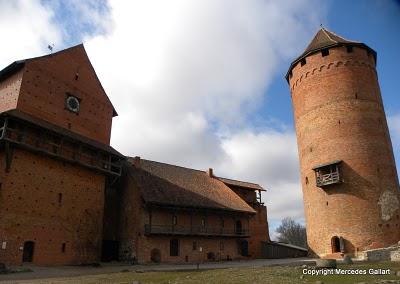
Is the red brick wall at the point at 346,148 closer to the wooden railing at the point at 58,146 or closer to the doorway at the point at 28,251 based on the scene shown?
the wooden railing at the point at 58,146

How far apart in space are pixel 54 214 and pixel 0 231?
407cm

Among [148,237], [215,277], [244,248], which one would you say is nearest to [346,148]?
[244,248]

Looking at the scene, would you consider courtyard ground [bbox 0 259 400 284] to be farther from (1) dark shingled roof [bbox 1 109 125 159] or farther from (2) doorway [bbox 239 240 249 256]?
(2) doorway [bbox 239 240 249 256]

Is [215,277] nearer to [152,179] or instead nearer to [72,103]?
[152,179]

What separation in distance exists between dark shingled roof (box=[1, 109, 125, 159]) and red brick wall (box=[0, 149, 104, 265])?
2.01 meters

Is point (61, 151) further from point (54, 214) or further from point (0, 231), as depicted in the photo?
point (0, 231)

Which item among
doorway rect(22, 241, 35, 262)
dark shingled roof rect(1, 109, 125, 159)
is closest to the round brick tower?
dark shingled roof rect(1, 109, 125, 159)

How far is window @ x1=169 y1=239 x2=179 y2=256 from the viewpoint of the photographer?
31.5 m

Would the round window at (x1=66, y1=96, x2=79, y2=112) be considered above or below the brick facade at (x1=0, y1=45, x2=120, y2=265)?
above

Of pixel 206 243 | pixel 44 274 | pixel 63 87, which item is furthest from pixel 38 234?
pixel 206 243

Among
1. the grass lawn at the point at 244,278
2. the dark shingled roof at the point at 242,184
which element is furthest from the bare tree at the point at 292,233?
the grass lawn at the point at 244,278

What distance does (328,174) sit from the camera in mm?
32750

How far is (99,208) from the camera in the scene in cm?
3038

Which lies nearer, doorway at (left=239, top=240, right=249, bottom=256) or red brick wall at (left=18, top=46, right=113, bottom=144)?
red brick wall at (left=18, top=46, right=113, bottom=144)
